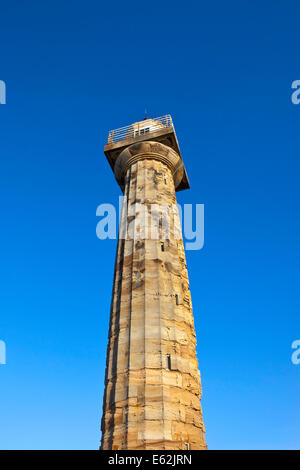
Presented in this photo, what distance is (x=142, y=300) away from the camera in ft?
50.4

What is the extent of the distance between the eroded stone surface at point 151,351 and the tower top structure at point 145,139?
15.4 ft

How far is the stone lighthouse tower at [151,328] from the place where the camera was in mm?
12484

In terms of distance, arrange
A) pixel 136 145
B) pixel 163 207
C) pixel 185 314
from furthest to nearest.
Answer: pixel 136 145 → pixel 163 207 → pixel 185 314

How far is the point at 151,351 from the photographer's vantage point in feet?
45.4

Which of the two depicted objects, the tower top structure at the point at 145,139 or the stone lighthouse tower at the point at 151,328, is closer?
the stone lighthouse tower at the point at 151,328

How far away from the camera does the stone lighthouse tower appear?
1248 centimetres

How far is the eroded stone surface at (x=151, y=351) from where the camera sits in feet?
40.6

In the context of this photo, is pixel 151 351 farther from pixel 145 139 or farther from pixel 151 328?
pixel 145 139

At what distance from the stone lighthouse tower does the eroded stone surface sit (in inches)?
1.2

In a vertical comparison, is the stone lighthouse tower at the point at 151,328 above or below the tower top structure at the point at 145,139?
below

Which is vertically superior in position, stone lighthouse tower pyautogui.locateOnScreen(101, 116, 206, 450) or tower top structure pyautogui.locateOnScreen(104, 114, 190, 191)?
tower top structure pyautogui.locateOnScreen(104, 114, 190, 191)
